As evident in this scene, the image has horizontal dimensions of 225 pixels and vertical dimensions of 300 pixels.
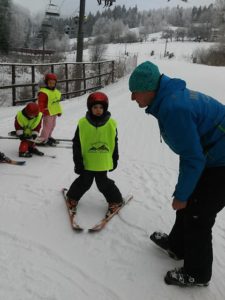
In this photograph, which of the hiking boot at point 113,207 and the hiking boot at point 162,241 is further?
the hiking boot at point 113,207

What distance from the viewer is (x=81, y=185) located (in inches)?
156

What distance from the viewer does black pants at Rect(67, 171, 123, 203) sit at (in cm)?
392

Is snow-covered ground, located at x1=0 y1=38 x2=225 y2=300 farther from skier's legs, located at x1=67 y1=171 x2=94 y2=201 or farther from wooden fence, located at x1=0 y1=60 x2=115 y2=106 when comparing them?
wooden fence, located at x1=0 y1=60 x2=115 y2=106

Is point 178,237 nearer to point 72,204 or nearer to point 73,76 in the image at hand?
point 72,204

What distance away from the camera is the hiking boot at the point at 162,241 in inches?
128

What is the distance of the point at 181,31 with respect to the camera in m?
141

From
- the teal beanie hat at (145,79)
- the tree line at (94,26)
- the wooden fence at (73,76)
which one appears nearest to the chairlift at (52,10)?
the tree line at (94,26)

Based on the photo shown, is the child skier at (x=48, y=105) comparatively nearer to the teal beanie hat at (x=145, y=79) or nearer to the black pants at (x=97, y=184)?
the black pants at (x=97, y=184)

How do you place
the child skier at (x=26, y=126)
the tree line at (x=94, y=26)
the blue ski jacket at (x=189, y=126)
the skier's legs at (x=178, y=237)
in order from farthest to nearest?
1. the tree line at (x=94, y=26)
2. the child skier at (x=26, y=126)
3. the skier's legs at (x=178, y=237)
4. the blue ski jacket at (x=189, y=126)

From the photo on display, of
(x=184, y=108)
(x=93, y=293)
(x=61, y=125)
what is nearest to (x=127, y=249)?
(x=93, y=293)

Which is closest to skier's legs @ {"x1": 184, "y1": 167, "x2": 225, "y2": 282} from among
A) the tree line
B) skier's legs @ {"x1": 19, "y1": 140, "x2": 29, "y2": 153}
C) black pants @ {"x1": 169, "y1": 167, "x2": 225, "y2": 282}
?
black pants @ {"x1": 169, "y1": 167, "x2": 225, "y2": 282}

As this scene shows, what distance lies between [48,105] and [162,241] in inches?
146

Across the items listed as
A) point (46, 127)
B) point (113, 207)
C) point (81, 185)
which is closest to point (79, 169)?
point (81, 185)

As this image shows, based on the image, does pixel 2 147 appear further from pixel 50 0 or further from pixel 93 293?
pixel 50 0
